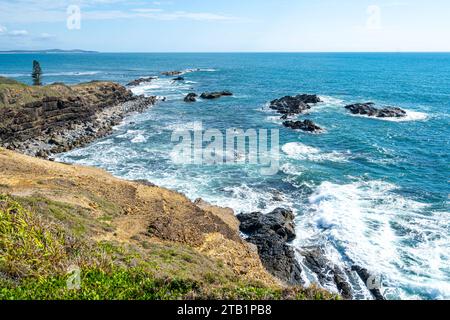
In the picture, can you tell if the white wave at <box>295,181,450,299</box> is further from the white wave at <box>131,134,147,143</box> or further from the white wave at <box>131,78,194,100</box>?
the white wave at <box>131,78,194,100</box>

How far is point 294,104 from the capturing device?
71.9 meters

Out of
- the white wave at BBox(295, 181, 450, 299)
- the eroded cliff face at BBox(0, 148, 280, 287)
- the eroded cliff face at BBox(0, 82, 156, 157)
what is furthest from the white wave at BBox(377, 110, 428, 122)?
the eroded cliff face at BBox(0, 82, 156, 157)

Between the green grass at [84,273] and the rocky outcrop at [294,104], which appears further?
the rocky outcrop at [294,104]

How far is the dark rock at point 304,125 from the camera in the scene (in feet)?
182

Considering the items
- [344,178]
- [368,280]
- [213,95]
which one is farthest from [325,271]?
[213,95]

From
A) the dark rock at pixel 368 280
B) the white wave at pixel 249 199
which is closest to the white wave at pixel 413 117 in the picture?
the white wave at pixel 249 199

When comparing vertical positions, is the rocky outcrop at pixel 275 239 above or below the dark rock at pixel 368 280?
above

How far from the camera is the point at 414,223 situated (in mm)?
27594

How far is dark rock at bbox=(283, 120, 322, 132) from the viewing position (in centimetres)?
5554

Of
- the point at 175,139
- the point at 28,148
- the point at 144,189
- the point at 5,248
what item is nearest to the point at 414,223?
the point at 144,189

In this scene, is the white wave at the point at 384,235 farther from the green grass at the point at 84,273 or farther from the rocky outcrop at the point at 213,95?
the rocky outcrop at the point at 213,95

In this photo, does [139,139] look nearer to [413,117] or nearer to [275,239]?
[275,239]

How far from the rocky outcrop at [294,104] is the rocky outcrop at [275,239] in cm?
4219

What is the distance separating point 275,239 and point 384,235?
8205 millimetres
